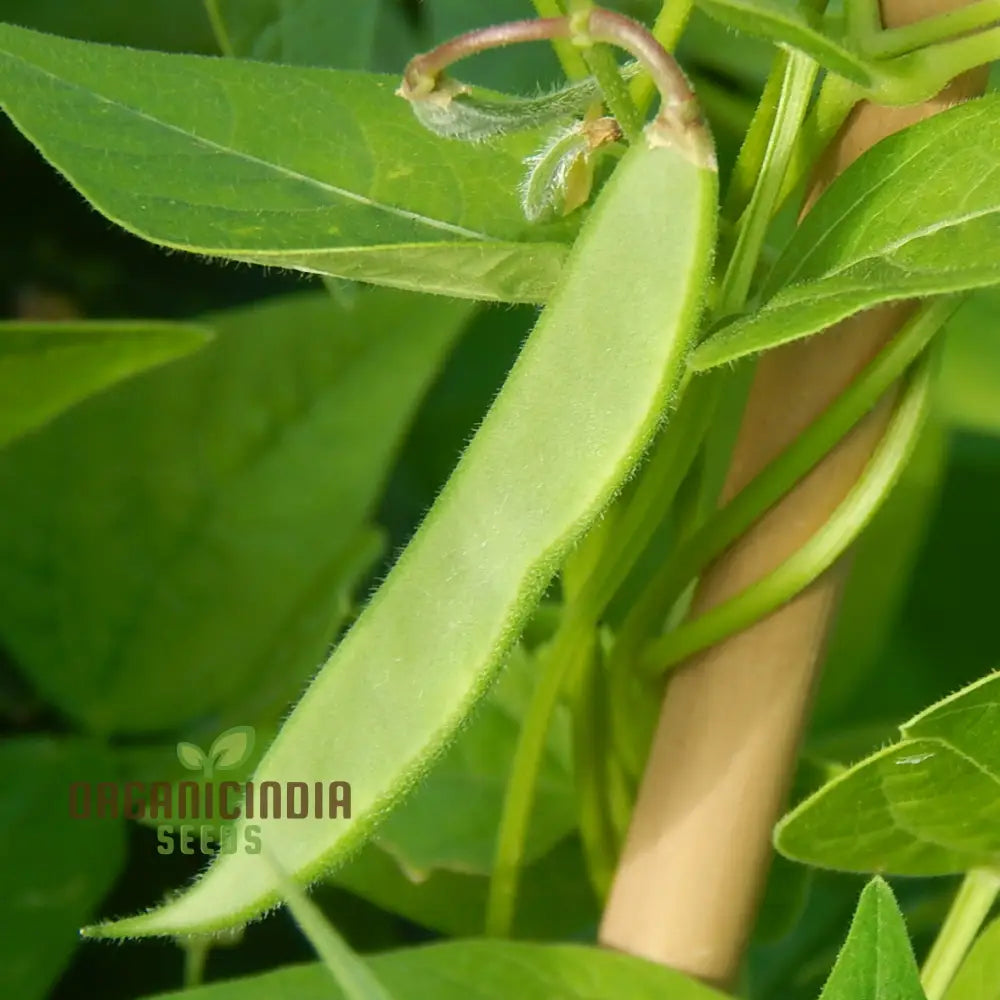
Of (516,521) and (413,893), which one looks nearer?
(516,521)

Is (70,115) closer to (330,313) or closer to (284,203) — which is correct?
(284,203)

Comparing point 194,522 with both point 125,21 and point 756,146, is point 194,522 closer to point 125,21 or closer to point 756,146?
point 125,21

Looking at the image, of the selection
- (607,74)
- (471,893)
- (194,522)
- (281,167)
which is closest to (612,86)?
(607,74)

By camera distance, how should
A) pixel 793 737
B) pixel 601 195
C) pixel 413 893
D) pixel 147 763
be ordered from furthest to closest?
pixel 147 763, pixel 413 893, pixel 793 737, pixel 601 195

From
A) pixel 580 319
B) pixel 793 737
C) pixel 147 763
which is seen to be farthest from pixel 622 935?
pixel 147 763

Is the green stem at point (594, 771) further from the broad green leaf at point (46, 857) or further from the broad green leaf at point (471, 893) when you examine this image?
the broad green leaf at point (46, 857)

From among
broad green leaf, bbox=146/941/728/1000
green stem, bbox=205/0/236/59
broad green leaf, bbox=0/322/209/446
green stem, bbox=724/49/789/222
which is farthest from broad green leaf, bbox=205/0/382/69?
broad green leaf, bbox=146/941/728/1000

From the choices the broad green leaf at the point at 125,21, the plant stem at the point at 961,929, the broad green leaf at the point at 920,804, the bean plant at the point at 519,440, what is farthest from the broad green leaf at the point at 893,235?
the broad green leaf at the point at 125,21
